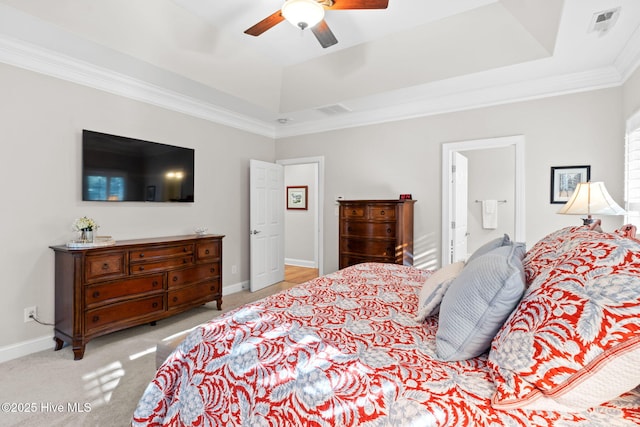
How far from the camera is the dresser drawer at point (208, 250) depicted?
3.63m

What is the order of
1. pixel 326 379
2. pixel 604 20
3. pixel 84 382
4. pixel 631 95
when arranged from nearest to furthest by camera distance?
pixel 326 379 < pixel 84 382 < pixel 604 20 < pixel 631 95

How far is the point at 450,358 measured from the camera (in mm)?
1108

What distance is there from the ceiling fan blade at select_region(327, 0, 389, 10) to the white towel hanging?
374 cm

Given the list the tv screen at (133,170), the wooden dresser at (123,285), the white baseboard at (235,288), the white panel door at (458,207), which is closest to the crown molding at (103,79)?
the tv screen at (133,170)

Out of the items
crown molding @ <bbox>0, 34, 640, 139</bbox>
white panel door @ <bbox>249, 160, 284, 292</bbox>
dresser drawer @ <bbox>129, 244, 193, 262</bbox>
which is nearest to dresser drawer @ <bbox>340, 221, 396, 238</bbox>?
white panel door @ <bbox>249, 160, 284, 292</bbox>

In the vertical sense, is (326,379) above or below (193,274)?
above

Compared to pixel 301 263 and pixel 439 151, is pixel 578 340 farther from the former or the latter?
pixel 301 263

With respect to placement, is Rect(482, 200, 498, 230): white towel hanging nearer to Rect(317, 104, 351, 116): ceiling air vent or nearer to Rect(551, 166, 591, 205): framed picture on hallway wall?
Rect(551, 166, 591, 205): framed picture on hallway wall

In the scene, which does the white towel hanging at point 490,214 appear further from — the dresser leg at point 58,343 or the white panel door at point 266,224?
the dresser leg at point 58,343

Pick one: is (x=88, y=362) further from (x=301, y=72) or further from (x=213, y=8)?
(x=301, y=72)


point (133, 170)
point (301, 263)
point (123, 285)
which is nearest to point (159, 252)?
point (123, 285)

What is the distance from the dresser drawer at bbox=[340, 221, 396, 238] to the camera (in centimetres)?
387

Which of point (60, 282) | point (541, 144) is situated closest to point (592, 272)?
point (541, 144)

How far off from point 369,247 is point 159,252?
7.95 ft
